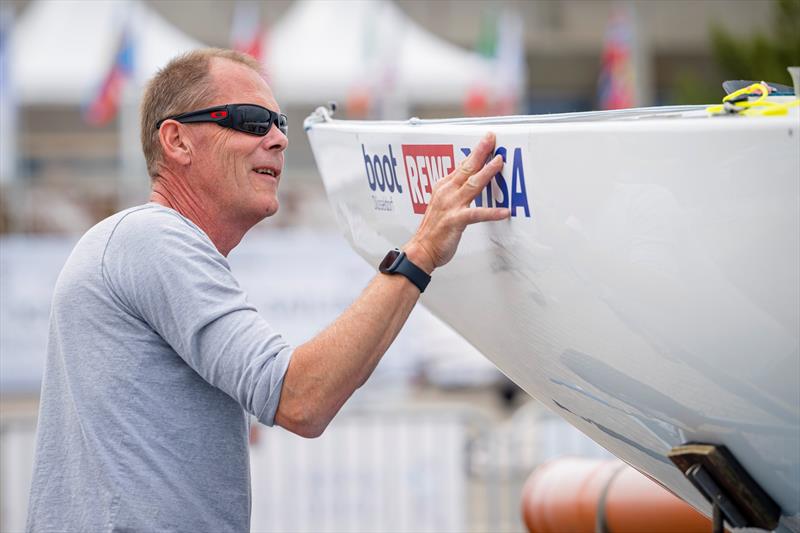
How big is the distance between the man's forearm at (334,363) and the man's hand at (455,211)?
10 centimetres

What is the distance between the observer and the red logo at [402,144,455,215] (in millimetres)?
2412

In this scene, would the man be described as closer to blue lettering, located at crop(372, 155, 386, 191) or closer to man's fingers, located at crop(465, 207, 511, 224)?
man's fingers, located at crop(465, 207, 511, 224)

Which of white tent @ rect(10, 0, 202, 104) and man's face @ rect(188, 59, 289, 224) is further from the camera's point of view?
white tent @ rect(10, 0, 202, 104)

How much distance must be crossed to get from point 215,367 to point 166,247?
0.26 meters

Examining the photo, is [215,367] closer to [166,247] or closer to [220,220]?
[166,247]

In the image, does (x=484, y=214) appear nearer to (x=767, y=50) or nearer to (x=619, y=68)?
(x=767, y=50)

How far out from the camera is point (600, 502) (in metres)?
3.41

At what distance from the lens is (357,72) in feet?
62.6

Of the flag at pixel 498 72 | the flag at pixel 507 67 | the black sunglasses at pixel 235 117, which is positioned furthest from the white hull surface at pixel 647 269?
the flag at pixel 507 67

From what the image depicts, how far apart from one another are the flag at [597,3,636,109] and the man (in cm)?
1813

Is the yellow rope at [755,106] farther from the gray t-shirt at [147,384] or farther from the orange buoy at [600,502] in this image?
the orange buoy at [600,502]

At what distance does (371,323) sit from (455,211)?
0.86ft

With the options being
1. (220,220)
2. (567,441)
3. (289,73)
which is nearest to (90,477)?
(220,220)

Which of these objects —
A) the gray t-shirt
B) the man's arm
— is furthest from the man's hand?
the gray t-shirt
